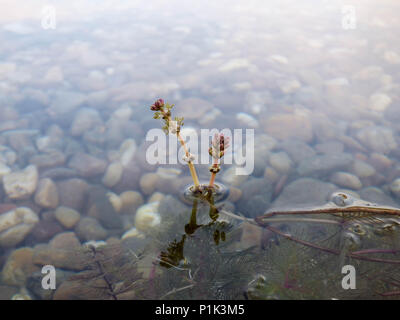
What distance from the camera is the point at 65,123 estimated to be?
14.4 ft

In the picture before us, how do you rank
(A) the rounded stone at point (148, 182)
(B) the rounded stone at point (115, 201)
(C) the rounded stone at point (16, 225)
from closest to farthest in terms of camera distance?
(C) the rounded stone at point (16, 225) → (B) the rounded stone at point (115, 201) → (A) the rounded stone at point (148, 182)

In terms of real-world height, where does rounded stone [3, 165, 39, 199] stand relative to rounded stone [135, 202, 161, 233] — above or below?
above

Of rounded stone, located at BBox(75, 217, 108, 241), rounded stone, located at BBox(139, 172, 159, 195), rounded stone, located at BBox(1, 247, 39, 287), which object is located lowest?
rounded stone, located at BBox(1, 247, 39, 287)

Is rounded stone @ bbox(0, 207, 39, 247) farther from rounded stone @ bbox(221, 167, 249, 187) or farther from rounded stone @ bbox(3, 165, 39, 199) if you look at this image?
rounded stone @ bbox(221, 167, 249, 187)

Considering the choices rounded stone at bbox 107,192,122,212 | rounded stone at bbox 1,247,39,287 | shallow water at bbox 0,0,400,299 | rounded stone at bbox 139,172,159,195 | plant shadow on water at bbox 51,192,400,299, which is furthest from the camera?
rounded stone at bbox 139,172,159,195

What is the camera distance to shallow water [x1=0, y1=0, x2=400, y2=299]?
7.23ft

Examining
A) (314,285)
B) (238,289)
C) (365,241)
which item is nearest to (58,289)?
(238,289)

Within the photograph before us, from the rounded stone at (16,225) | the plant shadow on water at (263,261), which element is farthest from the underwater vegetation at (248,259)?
the rounded stone at (16,225)

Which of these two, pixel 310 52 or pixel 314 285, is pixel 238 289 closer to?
pixel 314 285

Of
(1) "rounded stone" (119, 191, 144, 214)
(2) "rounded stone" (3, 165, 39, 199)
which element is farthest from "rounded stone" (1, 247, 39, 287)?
(1) "rounded stone" (119, 191, 144, 214)

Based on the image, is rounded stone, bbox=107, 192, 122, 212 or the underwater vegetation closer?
the underwater vegetation

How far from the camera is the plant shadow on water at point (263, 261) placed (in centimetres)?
202

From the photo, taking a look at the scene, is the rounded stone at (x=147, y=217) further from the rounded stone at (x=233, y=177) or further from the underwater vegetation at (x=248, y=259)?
the rounded stone at (x=233, y=177)

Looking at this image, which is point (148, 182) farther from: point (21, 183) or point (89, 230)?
point (21, 183)
